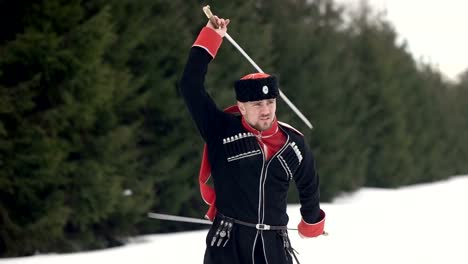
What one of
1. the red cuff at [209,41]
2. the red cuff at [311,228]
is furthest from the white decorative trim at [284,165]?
the red cuff at [209,41]

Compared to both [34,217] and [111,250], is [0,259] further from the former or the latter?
[111,250]

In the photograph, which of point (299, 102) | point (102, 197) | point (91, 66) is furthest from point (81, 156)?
point (299, 102)

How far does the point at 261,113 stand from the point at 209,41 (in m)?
0.49

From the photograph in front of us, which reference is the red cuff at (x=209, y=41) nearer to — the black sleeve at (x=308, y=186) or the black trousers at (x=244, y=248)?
the black sleeve at (x=308, y=186)

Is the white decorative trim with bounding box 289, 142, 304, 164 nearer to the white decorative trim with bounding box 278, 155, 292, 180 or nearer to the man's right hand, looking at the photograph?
the white decorative trim with bounding box 278, 155, 292, 180

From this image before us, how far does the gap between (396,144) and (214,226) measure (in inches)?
836

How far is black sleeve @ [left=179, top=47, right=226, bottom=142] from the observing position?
4.13m

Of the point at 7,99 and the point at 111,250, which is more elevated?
the point at 7,99

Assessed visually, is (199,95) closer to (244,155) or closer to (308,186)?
(244,155)

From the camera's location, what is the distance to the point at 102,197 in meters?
10.2

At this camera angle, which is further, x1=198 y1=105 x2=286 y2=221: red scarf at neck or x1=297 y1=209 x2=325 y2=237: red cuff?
x1=297 y1=209 x2=325 y2=237: red cuff

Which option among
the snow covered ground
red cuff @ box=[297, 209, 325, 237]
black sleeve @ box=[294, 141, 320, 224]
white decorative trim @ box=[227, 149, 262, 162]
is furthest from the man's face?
the snow covered ground

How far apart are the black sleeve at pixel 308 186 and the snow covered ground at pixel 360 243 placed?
185 inches

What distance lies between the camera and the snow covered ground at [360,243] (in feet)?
30.6
